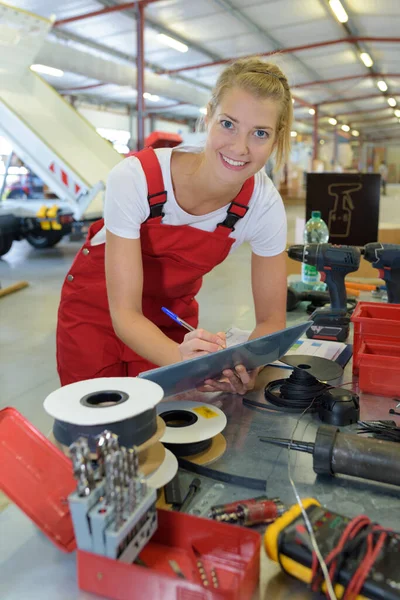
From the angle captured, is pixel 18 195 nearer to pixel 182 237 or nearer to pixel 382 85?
pixel 182 237

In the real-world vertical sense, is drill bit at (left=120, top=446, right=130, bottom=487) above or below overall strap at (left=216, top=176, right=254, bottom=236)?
below

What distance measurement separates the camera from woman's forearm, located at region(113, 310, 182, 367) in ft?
3.77

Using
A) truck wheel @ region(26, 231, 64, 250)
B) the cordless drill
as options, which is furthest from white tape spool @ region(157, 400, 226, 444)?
truck wheel @ region(26, 231, 64, 250)

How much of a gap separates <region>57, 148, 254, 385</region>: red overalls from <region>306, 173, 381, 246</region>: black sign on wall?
4.33 feet

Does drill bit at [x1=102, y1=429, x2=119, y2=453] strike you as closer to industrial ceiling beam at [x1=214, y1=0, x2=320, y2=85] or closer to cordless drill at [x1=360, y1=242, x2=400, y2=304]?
cordless drill at [x1=360, y1=242, x2=400, y2=304]

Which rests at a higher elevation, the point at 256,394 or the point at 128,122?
the point at 128,122

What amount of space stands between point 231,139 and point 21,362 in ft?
8.44

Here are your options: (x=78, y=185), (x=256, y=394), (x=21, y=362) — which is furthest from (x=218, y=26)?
(x=256, y=394)

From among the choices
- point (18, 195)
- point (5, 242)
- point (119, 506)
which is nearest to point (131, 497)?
point (119, 506)

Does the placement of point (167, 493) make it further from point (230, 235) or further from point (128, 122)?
point (128, 122)

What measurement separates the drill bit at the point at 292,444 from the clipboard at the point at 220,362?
0.52 ft

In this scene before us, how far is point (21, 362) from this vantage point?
333 centimetres

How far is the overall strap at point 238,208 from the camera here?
1.33 metres

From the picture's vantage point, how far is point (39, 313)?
436 cm
